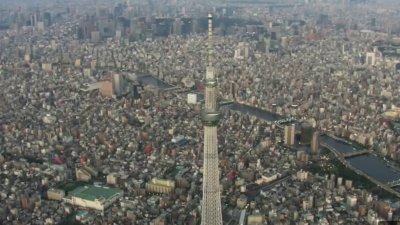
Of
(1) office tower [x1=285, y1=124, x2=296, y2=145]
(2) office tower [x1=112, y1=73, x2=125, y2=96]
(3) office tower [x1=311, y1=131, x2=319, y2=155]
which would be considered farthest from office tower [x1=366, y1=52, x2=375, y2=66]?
(3) office tower [x1=311, y1=131, x2=319, y2=155]

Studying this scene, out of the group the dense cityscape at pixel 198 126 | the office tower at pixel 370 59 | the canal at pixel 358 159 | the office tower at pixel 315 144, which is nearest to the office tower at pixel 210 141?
the dense cityscape at pixel 198 126

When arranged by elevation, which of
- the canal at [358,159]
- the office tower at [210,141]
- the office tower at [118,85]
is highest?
the office tower at [210,141]

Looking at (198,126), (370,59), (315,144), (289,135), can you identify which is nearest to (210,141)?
(315,144)

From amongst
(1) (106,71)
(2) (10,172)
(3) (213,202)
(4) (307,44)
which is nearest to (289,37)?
(4) (307,44)

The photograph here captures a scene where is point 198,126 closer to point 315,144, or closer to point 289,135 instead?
point 289,135

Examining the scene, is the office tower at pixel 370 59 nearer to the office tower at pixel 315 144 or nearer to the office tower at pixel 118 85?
the office tower at pixel 118 85

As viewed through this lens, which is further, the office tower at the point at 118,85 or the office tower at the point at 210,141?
the office tower at the point at 118,85
